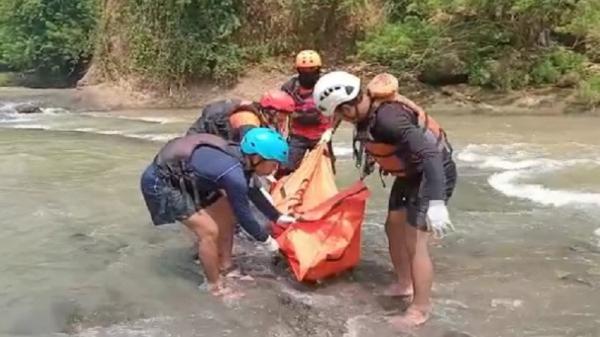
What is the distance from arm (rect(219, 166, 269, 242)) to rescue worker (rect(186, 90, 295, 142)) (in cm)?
56

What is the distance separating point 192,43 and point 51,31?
6.16 metres

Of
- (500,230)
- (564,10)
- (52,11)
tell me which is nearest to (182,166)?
(500,230)

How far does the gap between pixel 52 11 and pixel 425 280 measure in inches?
870

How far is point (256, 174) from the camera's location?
18.9 ft

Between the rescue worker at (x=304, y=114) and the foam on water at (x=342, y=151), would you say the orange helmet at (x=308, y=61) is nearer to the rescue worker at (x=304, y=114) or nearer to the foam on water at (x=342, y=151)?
the rescue worker at (x=304, y=114)

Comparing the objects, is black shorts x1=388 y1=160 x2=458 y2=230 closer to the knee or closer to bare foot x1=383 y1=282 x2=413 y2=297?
bare foot x1=383 y1=282 x2=413 y2=297

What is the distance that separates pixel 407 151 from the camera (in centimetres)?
518

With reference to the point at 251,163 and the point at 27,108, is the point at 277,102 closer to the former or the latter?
the point at 251,163

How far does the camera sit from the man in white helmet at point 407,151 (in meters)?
5.05

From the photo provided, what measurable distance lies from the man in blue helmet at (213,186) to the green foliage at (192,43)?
48.2 ft

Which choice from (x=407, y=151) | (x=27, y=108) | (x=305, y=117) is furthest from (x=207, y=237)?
(x=27, y=108)

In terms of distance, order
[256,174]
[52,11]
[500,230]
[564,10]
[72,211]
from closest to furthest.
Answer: [256,174] < [500,230] < [72,211] < [564,10] < [52,11]

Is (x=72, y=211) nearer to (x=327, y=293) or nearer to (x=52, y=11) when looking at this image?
(x=327, y=293)

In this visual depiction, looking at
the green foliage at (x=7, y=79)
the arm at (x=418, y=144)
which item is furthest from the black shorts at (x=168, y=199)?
the green foliage at (x=7, y=79)
